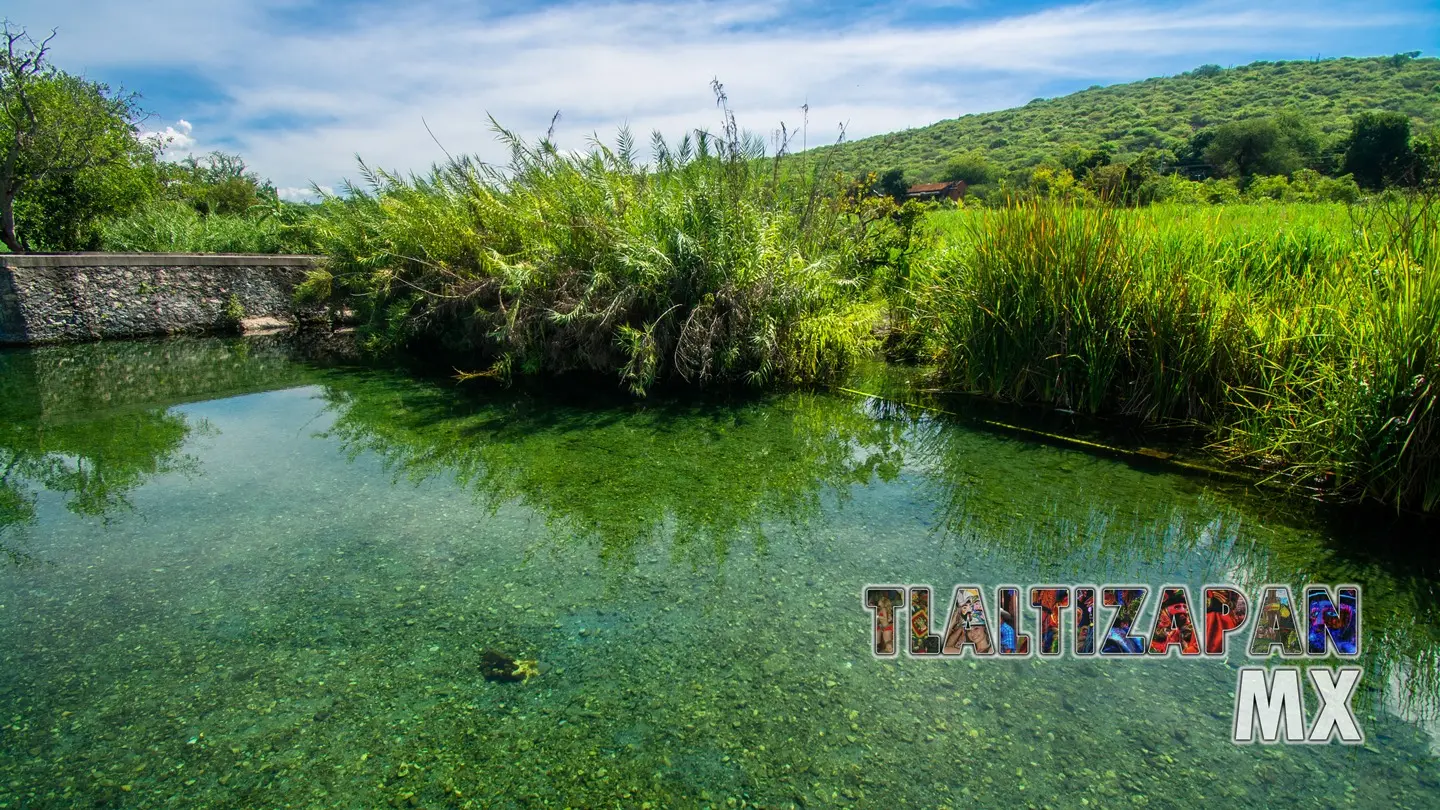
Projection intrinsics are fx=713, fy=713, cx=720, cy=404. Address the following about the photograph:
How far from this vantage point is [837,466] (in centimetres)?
428

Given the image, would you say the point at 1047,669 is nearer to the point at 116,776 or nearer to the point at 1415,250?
the point at 116,776

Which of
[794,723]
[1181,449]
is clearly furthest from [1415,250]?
[794,723]

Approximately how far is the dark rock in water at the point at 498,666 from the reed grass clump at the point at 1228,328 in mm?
3767

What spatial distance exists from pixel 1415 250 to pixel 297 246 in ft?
48.6

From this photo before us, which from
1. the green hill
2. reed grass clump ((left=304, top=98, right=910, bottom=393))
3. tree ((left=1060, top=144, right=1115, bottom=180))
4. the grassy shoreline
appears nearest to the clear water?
the grassy shoreline

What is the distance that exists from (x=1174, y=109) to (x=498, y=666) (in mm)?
91529

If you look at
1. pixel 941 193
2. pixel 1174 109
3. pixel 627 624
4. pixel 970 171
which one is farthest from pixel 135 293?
pixel 1174 109

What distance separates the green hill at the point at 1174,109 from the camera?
56969mm

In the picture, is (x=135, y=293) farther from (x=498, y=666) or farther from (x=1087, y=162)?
(x=1087, y=162)

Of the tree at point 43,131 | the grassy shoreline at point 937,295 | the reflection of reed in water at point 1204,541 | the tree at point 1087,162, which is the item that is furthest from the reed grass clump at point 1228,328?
the tree at point 43,131

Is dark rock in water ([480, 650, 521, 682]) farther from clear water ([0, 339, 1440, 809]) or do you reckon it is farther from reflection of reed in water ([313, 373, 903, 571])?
reflection of reed in water ([313, 373, 903, 571])

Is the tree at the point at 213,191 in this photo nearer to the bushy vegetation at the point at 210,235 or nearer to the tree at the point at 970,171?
the bushy vegetation at the point at 210,235

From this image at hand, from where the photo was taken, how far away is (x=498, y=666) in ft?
7.68

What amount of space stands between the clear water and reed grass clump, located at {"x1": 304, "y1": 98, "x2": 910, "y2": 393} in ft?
4.60
